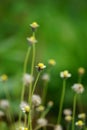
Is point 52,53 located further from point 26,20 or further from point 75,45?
point 26,20

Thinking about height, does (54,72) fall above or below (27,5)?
below

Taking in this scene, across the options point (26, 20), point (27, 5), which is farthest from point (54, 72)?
point (27, 5)

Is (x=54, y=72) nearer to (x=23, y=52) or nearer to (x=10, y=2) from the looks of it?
(x=23, y=52)

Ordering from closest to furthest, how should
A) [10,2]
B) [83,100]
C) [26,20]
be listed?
1. [83,100]
2. [26,20]
3. [10,2]

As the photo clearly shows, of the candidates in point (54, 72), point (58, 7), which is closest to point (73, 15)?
point (58, 7)

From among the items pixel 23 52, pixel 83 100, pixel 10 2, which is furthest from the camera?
pixel 10 2

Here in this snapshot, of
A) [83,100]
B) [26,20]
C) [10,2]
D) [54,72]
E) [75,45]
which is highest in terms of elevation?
[10,2]

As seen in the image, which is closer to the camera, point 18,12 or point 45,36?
point 45,36
